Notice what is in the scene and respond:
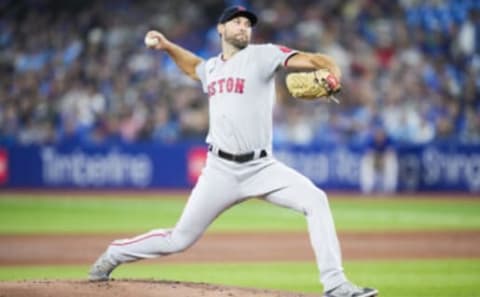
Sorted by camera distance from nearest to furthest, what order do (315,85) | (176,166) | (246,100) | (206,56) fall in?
(315,85), (246,100), (176,166), (206,56)

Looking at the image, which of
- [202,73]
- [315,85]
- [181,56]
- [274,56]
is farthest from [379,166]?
[315,85]

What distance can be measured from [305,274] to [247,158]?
4.09 meters

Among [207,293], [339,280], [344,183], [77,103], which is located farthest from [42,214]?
[339,280]

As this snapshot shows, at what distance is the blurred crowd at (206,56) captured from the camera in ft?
77.9

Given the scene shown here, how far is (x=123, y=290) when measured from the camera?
327 inches

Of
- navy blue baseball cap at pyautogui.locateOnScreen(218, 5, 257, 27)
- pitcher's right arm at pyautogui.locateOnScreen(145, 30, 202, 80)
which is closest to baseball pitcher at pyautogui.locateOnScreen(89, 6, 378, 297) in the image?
navy blue baseball cap at pyautogui.locateOnScreen(218, 5, 257, 27)

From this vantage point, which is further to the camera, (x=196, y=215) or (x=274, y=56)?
(x=196, y=215)

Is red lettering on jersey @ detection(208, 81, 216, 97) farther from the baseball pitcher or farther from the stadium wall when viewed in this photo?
the stadium wall

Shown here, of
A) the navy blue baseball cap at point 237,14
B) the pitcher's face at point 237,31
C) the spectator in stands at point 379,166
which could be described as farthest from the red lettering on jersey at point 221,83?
the spectator in stands at point 379,166

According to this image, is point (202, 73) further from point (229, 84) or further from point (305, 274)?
point (305, 274)

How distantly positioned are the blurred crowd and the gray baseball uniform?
51.8ft

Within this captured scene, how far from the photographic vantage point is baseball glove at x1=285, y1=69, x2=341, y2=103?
290 inches

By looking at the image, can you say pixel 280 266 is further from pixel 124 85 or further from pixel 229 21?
pixel 124 85

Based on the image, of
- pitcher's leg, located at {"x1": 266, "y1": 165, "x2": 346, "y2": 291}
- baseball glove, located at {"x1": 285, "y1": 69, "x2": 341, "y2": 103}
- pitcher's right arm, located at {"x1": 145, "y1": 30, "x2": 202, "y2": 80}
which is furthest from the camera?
pitcher's right arm, located at {"x1": 145, "y1": 30, "x2": 202, "y2": 80}
